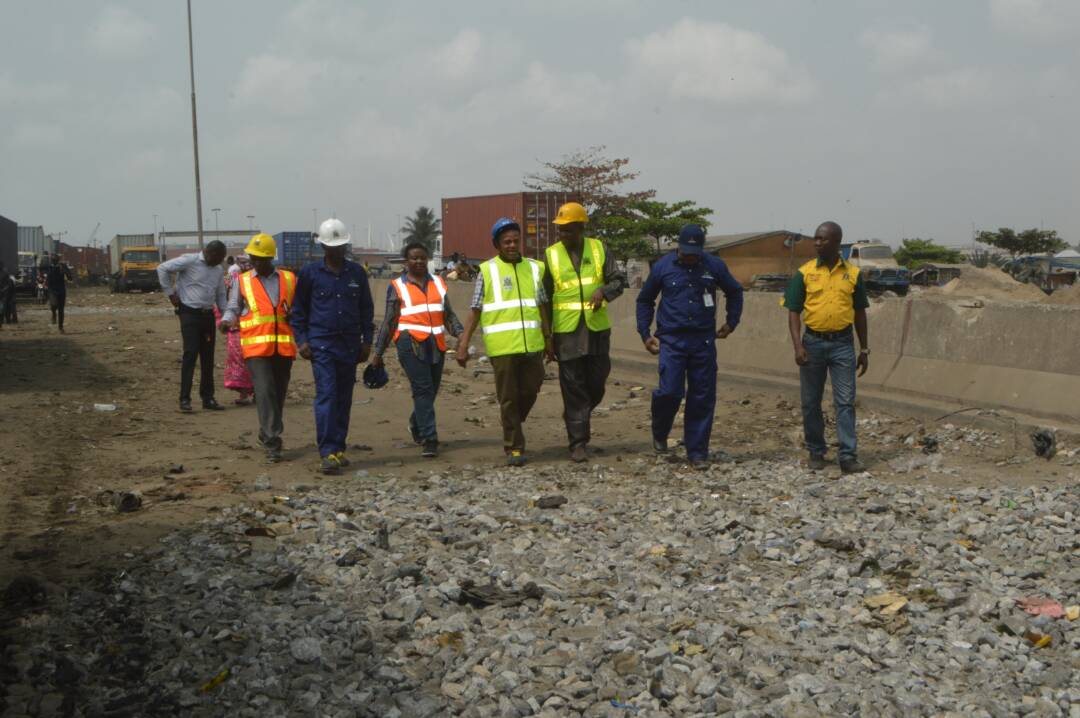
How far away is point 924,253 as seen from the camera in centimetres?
6488

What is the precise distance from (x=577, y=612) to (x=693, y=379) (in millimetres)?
3639

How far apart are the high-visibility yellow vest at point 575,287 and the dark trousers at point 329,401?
63.7 inches

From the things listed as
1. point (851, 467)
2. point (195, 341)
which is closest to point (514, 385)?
point (851, 467)

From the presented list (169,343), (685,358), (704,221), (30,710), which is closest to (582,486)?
(685,358)

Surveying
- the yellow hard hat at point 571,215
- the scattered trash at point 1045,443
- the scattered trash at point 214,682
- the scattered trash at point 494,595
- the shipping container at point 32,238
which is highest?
the shipping container at point 32,238

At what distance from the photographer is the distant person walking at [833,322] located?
8227 millimetres

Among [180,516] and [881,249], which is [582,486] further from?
[881,249]

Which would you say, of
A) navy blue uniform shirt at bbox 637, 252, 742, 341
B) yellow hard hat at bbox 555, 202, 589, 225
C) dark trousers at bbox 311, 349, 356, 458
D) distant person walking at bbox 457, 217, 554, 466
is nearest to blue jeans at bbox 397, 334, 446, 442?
distant person walking at bbox 457, 217, 554, 466

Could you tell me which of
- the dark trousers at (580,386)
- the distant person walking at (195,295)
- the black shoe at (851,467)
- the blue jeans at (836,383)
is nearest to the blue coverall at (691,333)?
the dark trousers at (580,386)

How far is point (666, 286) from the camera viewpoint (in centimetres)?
863

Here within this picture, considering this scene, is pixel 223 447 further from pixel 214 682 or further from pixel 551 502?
pixel 214 682

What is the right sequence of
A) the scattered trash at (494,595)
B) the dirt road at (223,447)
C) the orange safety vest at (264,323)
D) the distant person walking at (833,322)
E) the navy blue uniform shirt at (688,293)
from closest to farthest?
the scattered trash at (494,595)
the dirt road at (223,447)
the distant person walking at (833,322)
the navy blue uniform shirt at (688,293)
the orange safety vest at (264,323)

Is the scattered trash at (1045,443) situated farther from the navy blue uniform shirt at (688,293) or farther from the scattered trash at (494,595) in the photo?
the scattered trash at (494,595)

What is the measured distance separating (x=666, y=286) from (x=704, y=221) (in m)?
47.0
